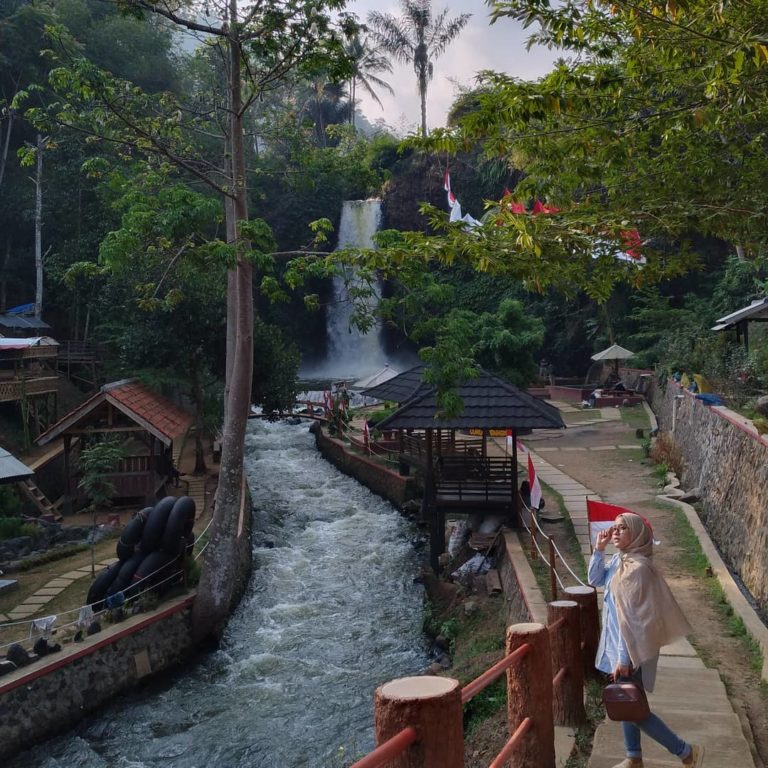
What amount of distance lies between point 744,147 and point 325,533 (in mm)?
13839

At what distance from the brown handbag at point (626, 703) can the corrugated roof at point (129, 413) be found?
13906 millimetres

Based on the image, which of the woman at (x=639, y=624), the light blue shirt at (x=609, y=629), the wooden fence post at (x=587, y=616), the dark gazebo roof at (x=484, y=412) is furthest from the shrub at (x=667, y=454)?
the woman at (x=639, y=624)

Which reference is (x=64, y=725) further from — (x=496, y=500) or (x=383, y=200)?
(x=383, y=200)

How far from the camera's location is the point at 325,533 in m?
19.4

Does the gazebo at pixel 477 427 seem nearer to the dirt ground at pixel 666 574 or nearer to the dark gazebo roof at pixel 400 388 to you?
the dirt ground at pixel 666 574

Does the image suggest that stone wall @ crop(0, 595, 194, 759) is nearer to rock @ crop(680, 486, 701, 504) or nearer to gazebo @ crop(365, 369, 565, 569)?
gazebo @ crop(365, 369, 565, 569)

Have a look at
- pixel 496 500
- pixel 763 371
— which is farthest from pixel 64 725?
pixel 763 371

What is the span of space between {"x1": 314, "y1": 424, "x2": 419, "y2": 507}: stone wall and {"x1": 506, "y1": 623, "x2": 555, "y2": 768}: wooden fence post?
16.4m

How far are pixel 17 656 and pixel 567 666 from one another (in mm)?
7673

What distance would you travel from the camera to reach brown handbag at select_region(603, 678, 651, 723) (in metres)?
4.48

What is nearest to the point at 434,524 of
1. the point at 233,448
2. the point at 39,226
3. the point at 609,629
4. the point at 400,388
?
the point at 233,448

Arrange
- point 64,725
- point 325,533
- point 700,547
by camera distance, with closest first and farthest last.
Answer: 1. point 64,725
2. point 700,547
3. point 325,533

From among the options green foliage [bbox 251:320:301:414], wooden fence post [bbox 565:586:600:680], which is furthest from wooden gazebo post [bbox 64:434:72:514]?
wooden fence post [bbox 565:586:600:680]

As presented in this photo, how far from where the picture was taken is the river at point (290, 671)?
9.73 meters
